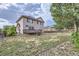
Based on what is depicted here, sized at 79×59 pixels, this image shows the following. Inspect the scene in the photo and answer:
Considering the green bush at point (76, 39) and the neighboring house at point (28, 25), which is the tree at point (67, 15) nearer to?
the green bush at point (76, 39)

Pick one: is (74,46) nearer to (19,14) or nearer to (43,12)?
(43,12)

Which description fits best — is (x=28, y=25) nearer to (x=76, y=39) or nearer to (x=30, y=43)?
(x=30, y=43)

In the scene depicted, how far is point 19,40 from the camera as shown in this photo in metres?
1.66

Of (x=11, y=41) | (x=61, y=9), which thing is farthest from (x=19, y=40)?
(x=61, y=9)

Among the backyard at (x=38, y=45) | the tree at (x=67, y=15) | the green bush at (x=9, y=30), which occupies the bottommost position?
the backyard at (x=38, y=45)

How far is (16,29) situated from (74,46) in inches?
22.3

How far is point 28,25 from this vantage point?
5.45 ft

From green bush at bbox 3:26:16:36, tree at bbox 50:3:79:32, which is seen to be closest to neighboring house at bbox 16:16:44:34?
green bush at bbox 3:26:16:36

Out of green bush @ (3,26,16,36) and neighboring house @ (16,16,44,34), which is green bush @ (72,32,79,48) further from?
green bush @ (3,26,16,36)

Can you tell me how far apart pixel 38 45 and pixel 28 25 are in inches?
8.3

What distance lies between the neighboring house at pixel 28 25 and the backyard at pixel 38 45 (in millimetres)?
51

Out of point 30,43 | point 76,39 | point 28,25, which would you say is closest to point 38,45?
point 30,43

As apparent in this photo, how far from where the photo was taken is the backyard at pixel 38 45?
64.1 inches

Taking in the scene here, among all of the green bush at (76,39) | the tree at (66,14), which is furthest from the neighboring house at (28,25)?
the green bush at (76,39)
